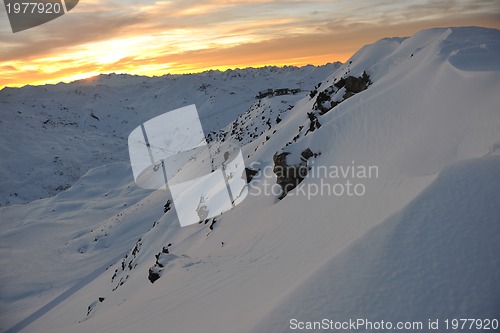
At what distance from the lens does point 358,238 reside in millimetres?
6680

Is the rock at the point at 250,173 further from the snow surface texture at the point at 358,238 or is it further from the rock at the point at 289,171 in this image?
the rock at the point at 289,171

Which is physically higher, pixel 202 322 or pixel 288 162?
pixel 288 162

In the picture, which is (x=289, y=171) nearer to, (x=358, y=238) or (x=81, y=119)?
(x=358, y=238)

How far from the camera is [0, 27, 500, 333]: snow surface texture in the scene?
547 cm

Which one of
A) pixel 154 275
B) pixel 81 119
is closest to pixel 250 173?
pixel 154 275

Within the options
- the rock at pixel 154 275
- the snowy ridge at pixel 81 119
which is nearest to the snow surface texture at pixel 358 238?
the rock at pixel 154 275

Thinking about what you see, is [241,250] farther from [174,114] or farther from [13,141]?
[174,114]

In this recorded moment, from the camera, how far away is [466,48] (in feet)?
46.4

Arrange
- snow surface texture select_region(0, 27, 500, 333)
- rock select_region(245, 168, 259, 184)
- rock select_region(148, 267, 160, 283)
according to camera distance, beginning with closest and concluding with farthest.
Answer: snow surface texture select_region(0, 27, 500, 333)
rock select_region(148, 267, 160, 283)
rock select_region(245, 168, 259, 184)

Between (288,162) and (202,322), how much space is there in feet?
27.6

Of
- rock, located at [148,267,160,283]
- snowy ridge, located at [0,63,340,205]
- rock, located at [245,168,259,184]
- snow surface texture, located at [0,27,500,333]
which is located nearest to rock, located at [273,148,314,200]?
snow surface texture, located at [0,27,500,333]

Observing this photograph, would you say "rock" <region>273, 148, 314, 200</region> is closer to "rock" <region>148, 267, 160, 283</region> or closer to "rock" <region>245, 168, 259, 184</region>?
"rock" <region>245, 168, 259, 184</region>

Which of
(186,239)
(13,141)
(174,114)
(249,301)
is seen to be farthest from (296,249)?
(174,114)

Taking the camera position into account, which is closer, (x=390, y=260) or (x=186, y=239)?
(x=390, y=260)
